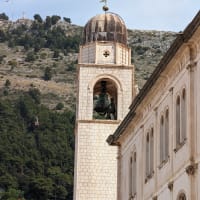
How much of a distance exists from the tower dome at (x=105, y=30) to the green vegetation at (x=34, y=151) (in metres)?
76.1

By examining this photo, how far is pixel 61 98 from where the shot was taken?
173 meters

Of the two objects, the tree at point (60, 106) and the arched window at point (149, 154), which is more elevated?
the tree at point (60, 106)

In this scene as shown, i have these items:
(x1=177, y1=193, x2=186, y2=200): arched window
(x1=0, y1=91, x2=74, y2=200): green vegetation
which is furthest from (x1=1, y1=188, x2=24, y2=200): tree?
(x1=177, y1=193, x2=186, y2=200): arched window

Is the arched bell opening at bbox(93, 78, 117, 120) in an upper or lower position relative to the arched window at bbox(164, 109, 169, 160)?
upper

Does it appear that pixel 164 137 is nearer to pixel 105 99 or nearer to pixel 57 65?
pixel 105 99

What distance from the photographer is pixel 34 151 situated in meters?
143

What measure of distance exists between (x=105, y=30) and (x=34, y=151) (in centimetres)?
9841

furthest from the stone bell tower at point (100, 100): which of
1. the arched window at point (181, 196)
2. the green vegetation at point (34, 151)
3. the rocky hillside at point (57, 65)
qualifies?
the rocky hillside at point (57, 65)

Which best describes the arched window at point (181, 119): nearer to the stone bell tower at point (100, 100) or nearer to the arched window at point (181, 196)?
the arched window at point (181, 196)

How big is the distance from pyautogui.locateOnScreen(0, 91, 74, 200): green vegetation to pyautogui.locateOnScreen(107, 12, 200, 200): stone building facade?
8882 centimetres

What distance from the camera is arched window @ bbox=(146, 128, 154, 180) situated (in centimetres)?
3064

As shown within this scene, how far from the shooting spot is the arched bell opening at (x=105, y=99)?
147 feet

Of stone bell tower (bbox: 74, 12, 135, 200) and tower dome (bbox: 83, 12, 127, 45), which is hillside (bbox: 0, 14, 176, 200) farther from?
stone bell tower (bbox: 74, 12, 135, 200)

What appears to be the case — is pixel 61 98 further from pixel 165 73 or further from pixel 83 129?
pixel 165 73
